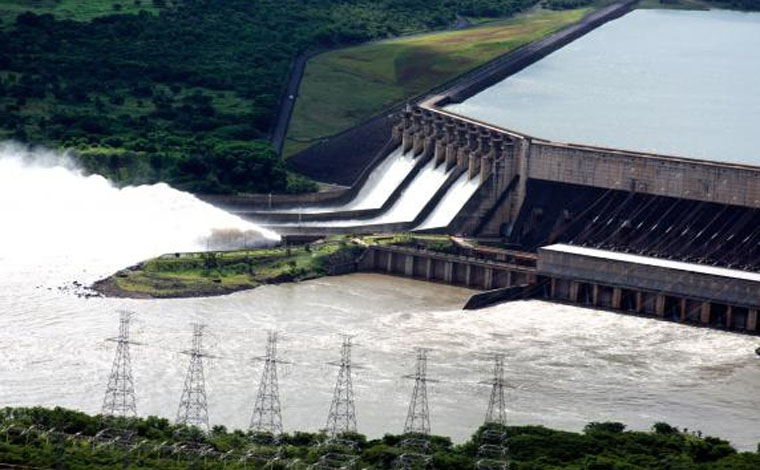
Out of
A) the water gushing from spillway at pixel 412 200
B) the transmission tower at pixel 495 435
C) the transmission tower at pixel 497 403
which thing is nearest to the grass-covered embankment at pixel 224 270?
the water gushing from spillway at pixel 412 200

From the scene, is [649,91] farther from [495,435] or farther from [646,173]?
[495,435]

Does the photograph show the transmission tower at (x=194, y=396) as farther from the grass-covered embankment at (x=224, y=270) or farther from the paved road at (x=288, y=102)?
the paved road at (x=288, y=102)

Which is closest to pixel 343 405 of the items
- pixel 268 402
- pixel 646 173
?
pixel 268 402

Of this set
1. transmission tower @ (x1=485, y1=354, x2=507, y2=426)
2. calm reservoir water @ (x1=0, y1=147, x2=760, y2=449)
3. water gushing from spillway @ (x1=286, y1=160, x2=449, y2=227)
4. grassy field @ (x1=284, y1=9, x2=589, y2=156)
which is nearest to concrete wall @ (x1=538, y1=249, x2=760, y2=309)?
calm reservoir water @ (x1=0, y1=147, x2=760, y2=449)

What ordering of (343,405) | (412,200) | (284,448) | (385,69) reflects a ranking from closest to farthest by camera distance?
(284,448), (343,405), (412,200), (385,69)

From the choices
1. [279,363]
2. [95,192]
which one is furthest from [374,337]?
[95,192]

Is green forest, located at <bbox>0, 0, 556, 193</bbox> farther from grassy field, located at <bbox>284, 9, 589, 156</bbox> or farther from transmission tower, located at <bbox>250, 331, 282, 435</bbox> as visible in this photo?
transmission tower, located at <bbox>250, 331, 282, 435</bbox>
